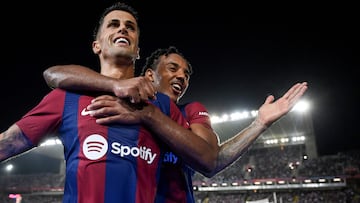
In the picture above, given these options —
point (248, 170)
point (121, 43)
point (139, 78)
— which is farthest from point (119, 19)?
point (248, 170)

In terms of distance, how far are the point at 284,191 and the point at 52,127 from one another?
28323 millimetres

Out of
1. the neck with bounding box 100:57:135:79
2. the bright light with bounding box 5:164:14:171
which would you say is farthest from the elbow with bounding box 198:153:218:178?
the bright light with bounding box 5:164:14:171

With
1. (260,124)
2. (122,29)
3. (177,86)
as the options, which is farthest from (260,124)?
(122,29)

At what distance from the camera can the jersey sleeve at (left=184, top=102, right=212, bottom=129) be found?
2.62 metres

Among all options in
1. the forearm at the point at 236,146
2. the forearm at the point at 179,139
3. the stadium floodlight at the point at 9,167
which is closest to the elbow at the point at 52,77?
the forearm at the point at 179,139

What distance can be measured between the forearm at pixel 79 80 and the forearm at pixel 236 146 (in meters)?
0.83

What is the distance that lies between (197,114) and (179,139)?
0.81 metres

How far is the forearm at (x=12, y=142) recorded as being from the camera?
2.00 m

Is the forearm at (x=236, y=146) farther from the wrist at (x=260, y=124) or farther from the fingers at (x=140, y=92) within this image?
the fingers at (x=140, y=92)

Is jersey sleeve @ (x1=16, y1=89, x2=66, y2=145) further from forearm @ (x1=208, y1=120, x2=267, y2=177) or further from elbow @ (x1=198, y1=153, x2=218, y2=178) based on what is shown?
forearm @ (x1=208, y1=120, x2=267, y2=177)

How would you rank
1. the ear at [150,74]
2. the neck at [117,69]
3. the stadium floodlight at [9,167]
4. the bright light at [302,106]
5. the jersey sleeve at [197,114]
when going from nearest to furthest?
1. the neck at [117,69]
2. the jersey sleeve at [197,114]
3. the ear at [150,74]
4. the bright light at [302,106]
5. the stadium floodlight at [9,167]

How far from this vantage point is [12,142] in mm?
2012

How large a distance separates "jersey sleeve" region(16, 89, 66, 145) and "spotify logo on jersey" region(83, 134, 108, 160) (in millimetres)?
267

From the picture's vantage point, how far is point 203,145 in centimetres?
203
